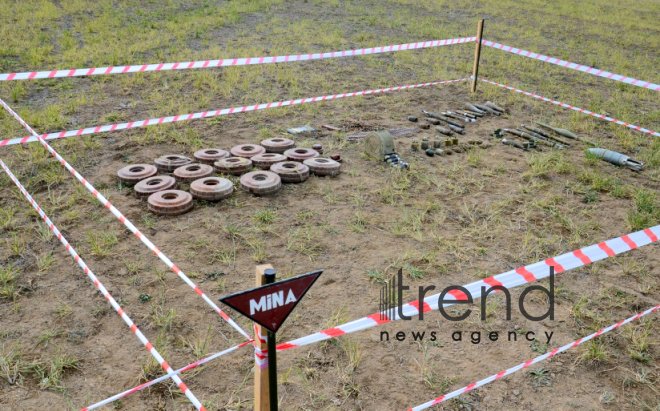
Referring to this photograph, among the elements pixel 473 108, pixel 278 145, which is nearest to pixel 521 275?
pixel 278 145

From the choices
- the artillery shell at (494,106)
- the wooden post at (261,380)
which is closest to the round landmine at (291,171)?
the wooden post at (261,380)

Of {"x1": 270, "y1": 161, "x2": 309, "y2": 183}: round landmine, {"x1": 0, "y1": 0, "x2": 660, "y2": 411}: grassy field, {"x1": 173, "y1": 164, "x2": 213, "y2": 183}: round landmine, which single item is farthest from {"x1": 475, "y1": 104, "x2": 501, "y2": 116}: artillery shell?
{"x1": 173, "y1": 164, "x2": 213, "y2": 183}: round landmine

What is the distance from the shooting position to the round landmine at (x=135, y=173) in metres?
5.98

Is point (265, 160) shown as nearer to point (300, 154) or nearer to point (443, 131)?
point (300, 154)

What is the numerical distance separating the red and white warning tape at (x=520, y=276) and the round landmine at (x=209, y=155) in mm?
4055

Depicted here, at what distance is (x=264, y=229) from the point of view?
207 inches

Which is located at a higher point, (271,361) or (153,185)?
(271,361)

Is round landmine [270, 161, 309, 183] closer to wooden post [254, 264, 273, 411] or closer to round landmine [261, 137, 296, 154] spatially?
round landmine [261, 137, 296, 154]

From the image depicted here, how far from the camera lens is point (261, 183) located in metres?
5.96

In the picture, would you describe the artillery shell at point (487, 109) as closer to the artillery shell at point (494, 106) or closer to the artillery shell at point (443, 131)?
the artillery shell at point (494, 106)

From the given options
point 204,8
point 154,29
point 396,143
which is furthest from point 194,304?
point 204,8

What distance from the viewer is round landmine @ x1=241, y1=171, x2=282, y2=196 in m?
5.91

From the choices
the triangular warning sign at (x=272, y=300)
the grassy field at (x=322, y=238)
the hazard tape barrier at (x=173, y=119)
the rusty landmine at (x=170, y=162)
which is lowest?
the grassy field at (x=322, y=238)

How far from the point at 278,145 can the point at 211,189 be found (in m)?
1.62
